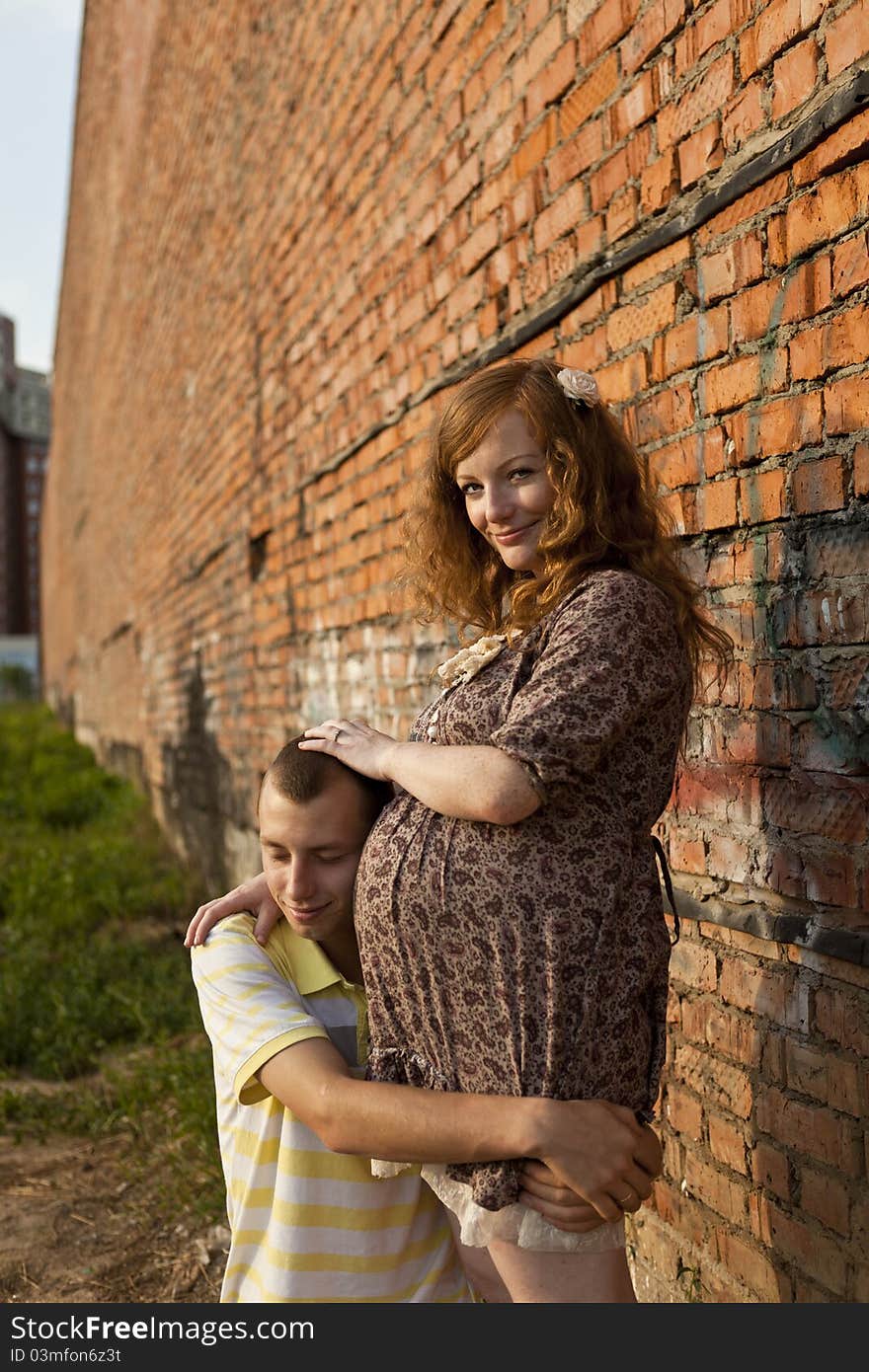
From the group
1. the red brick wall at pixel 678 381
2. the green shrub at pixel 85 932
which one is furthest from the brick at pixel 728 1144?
the green shrub at pixel 85 932

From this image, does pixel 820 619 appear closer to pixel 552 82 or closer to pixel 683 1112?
pixel 683 1112

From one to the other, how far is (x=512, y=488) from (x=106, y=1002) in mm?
3833

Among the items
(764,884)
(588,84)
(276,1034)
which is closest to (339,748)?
(276,1034)

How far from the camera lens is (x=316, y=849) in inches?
70.7

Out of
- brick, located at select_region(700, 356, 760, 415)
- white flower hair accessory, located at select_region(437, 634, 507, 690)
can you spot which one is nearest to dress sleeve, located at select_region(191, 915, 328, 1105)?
Answer: white flower hair accessory, located at select_region(437, 634, 507, 690)

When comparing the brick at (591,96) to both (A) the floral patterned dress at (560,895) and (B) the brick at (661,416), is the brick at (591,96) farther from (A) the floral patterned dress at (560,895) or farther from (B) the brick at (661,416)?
(A) the floral patterned dress at (560,895)

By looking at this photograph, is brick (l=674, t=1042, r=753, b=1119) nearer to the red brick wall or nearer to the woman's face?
the red brick wall

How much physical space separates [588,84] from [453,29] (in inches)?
35.7

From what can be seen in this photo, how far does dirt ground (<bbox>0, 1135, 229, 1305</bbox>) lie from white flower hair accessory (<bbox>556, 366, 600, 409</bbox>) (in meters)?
2.37

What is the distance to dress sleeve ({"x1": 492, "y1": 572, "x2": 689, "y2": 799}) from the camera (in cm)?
147

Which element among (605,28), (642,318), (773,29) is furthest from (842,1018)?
(605,28)

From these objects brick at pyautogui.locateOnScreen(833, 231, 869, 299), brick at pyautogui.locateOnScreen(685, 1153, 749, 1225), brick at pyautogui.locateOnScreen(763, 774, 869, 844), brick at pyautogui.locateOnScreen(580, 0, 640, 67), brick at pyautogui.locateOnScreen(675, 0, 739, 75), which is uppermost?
brick at pyautogui.locateOnScreen(580, 0, 640, 67)

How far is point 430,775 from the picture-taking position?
1.59 m
